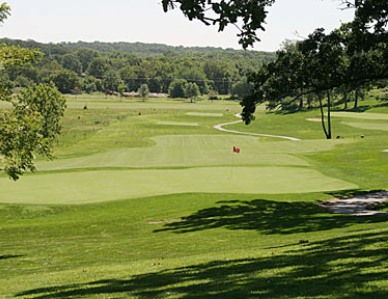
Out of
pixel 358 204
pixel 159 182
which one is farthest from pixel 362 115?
pixel 358 204

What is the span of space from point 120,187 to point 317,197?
1119 cm

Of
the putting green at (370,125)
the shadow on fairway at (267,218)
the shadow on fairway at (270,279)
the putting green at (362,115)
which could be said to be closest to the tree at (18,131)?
the shadow on fairway at (267,218)

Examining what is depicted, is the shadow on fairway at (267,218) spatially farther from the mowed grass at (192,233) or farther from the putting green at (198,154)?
the putting green at (198,154)

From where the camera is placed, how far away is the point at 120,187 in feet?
107

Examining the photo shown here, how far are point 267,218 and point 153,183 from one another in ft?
37.4

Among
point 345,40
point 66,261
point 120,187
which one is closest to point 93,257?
point 66,261

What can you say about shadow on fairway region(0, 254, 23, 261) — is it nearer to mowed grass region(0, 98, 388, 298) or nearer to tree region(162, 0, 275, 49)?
mowed grass region(0, 98, 388, 298)

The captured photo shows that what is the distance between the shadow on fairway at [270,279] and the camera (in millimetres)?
9750

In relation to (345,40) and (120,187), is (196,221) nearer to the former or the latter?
(120,187)

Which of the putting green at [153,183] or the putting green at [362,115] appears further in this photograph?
the putting green at [362,115]

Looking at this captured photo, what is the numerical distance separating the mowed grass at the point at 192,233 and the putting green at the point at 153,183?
76mm

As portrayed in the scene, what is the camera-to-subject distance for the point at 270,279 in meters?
11.2

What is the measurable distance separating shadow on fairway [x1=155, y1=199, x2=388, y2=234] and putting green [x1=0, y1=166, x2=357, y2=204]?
→ 4197mm

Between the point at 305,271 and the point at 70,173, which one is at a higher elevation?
the point at 305,271
